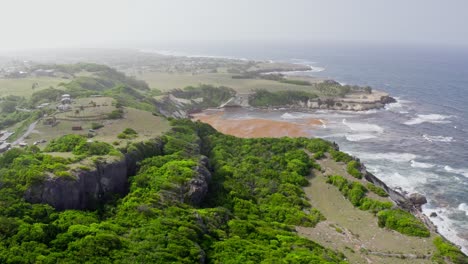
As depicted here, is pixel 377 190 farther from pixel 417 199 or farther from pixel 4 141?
pixel 4 141

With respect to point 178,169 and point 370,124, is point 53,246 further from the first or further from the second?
point 370,124

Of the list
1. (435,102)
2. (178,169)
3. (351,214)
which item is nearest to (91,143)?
(178,169)

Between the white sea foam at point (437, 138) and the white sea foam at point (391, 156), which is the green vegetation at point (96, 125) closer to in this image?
the white sea foam at point (391, 156)

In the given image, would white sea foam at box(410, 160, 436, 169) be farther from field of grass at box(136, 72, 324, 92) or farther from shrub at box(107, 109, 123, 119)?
field of grass at box(136, 72, 324, 92)

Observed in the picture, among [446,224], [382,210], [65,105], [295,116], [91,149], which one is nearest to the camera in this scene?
[382,210]

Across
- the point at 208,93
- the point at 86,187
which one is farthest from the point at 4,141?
the point at 208,93
